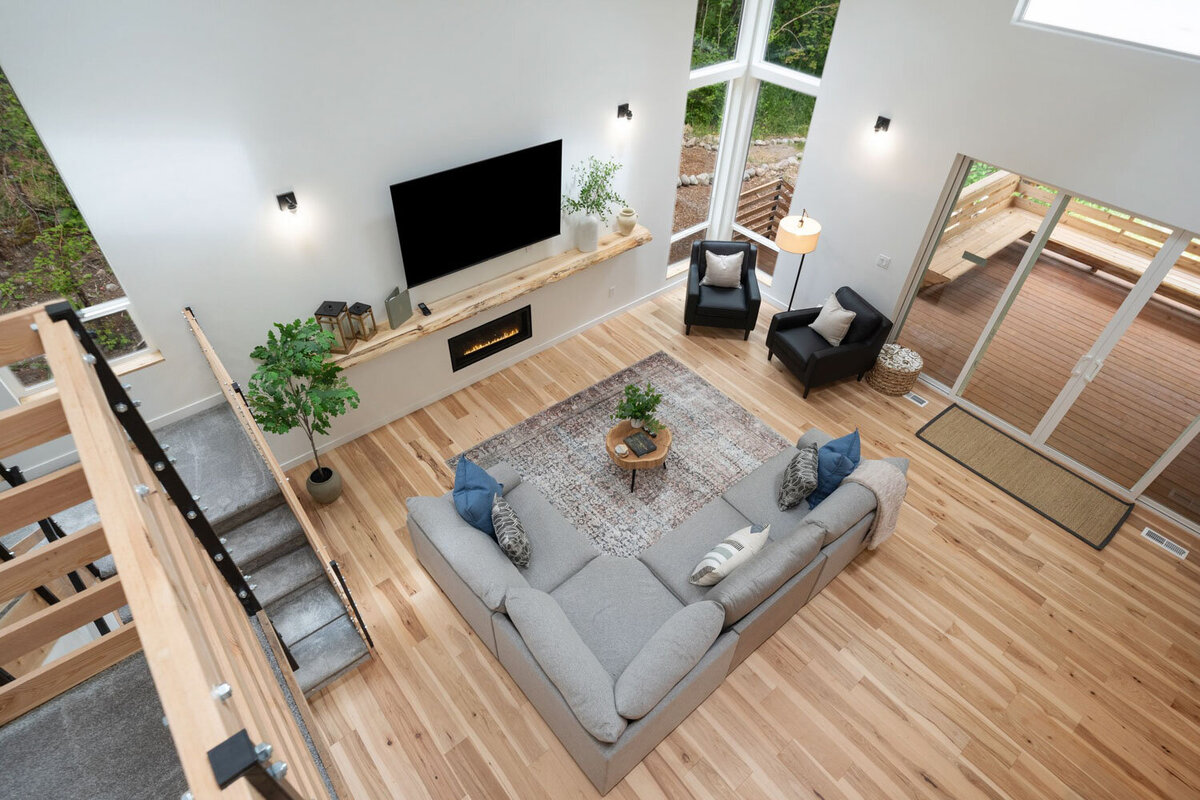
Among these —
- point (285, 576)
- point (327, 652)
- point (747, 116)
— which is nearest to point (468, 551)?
point (327, 652)

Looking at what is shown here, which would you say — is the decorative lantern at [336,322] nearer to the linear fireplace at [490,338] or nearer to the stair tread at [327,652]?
the linear fireplace at [490,338]

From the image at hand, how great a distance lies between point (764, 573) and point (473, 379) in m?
3.39

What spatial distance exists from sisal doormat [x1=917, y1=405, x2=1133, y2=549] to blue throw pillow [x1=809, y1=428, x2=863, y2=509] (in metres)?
1.68

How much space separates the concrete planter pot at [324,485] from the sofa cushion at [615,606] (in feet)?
6.50

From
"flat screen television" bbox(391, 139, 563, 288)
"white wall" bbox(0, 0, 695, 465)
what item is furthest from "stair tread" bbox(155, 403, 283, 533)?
"flat screen television" bbox(391, 139, 563, 288)

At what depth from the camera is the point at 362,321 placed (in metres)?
4.75

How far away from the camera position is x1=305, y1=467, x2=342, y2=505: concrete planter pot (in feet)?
15.7

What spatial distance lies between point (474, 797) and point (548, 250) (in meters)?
4.18

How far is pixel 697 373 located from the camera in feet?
20.6

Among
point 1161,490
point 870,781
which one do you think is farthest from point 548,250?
point 1161,490

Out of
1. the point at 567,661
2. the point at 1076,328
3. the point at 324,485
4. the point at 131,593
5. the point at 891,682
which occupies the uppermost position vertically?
the point at 131,593

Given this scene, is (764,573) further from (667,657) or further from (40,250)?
(40,250)

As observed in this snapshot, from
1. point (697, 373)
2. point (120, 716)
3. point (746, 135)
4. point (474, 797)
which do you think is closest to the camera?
point (120, 716)

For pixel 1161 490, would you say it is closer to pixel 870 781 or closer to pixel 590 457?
pixel 870 781
